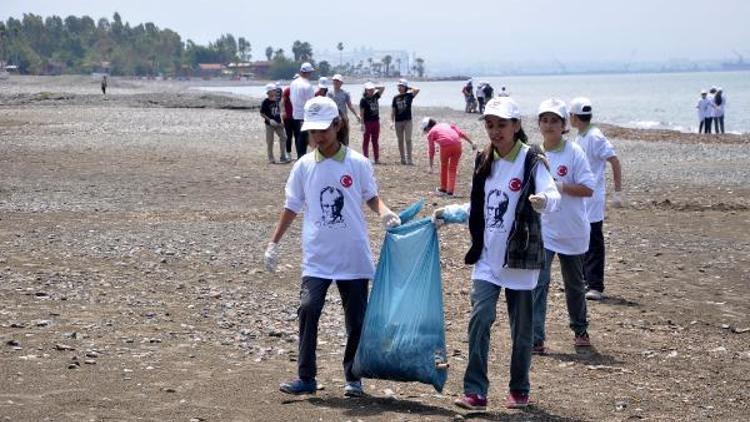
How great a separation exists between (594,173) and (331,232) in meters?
3.96

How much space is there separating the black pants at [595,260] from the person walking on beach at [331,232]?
374cm

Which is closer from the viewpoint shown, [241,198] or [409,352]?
[409,352]

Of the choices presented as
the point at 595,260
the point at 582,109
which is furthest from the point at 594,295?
the point at 582,109

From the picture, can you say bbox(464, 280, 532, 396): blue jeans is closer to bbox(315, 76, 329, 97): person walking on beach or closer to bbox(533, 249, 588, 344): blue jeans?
bbox(533, 249, 588, 344): blue jeans

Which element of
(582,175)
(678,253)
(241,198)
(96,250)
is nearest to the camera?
(582,175)

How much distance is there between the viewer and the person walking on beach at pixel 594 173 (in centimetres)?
1026

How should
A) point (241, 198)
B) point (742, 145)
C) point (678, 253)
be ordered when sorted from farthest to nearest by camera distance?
point (742, 145)
point (241, 198)
point (678, 253)

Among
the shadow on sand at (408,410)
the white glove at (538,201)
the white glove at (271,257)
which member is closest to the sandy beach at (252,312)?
the shadow on sand at (408,410)

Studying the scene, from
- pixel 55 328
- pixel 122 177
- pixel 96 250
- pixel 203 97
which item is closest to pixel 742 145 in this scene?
pixel 122 177

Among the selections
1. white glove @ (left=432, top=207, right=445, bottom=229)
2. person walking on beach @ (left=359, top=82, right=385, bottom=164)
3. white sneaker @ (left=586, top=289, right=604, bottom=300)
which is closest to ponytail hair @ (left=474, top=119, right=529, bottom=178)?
white glove @ (left=432, top=207, right=445, bottom=229)

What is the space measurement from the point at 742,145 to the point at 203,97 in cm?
3648

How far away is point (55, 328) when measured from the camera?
8.87 meters

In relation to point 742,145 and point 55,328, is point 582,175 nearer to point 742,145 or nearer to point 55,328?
point 55,328

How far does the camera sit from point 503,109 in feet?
22.7
